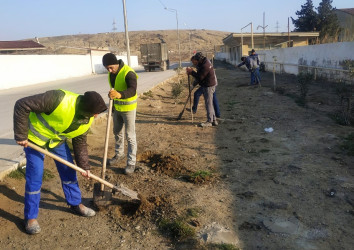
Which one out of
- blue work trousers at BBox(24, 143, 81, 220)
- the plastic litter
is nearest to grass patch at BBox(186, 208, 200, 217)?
blue work trousers at BBox(24, 143, 81, 220)

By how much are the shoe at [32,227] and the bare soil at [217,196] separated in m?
0.06

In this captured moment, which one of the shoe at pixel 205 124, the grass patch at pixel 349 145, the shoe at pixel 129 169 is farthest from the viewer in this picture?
the shoe at pixel 205 124

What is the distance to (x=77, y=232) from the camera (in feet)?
10.6

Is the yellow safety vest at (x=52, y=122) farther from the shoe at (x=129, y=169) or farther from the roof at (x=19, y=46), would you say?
the roof at (x=19, y=46)

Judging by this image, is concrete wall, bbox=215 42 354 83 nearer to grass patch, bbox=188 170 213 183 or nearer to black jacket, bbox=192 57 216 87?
black jacket, bbox=192 57 216 87

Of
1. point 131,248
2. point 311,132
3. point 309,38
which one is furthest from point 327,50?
point 309,38

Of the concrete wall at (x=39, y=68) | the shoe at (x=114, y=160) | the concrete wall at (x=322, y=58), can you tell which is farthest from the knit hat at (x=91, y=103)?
the concrete wall at (x=39, y=68)

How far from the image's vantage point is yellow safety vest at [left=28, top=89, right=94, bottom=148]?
2885 millimetres

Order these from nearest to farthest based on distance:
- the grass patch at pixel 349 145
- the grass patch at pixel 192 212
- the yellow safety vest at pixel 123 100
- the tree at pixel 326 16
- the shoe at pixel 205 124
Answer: the grass patch at pixel 192 212, the yellow safety vest at pixel 123 100, the grass patch at pixel 349 145, the shoe at pixel 205 124, the tree at pixel 326 16

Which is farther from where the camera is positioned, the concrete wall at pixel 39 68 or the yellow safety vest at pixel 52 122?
the concrete wall at pixel 39 68

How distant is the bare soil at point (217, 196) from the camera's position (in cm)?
305

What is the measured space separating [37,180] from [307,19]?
42.9 metres

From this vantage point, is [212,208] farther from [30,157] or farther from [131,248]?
[30,157]

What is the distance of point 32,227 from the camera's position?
314 cm
